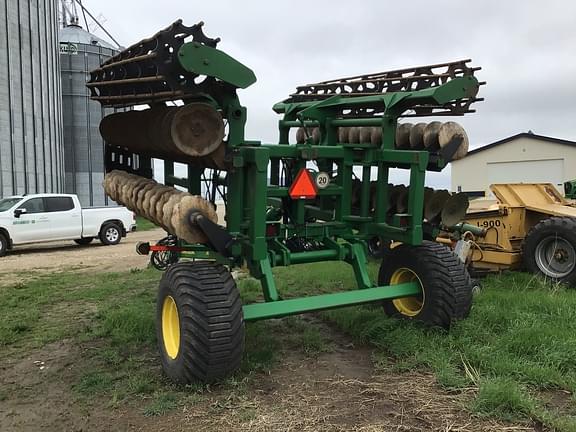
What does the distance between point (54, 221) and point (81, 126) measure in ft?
42.4

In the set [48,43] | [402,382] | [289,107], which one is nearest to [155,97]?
[289,107]

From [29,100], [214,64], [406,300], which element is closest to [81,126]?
[29,100]

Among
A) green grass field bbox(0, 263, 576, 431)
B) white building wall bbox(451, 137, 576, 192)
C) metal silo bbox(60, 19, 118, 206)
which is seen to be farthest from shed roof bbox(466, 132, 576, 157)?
green grass field bbox(0, 263, 576, 431)

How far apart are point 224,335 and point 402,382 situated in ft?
4.46

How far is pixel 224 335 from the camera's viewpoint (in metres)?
4.25

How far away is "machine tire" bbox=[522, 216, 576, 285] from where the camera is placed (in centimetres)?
758

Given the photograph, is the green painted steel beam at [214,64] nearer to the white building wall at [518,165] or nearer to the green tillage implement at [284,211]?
the green tillage implement at [284,211]

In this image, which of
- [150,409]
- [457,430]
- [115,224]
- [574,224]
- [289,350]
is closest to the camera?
[457,430]

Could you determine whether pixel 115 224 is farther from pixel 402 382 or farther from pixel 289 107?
pixel 402 382

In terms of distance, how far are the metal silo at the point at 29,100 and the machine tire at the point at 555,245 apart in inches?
680

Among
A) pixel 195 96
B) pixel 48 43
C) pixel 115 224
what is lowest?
pixel 115 224

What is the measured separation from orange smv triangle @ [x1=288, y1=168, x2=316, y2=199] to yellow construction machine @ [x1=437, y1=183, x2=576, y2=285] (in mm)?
3052

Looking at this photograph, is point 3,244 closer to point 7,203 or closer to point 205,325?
point 7,203

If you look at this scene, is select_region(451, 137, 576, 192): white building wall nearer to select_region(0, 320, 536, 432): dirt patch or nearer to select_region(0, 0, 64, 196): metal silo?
select_region(0, 0, 64, 196): metal silo
